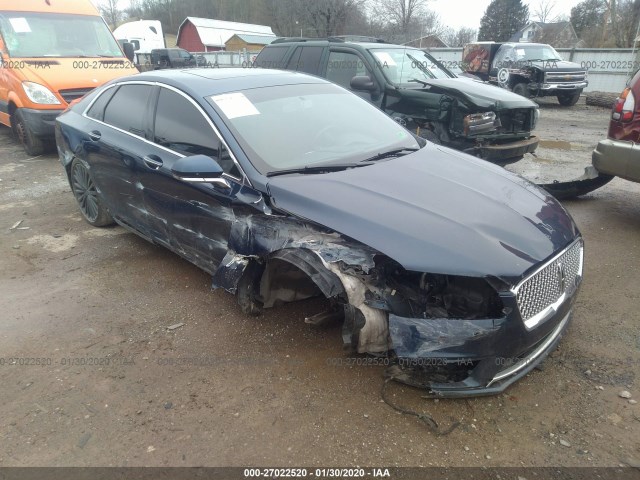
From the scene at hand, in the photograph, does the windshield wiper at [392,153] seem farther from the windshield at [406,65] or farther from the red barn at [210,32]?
the red barn at [210,32]

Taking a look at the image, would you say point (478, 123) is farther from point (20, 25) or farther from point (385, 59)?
point (20, 25)

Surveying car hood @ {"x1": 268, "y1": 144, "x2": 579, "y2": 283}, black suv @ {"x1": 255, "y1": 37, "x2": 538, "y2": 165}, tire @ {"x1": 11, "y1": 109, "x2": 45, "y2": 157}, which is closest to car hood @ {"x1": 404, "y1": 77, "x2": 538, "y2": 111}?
black suv @ {"x1": 255, "y1": 37, "x2": 538, "y2": 165}

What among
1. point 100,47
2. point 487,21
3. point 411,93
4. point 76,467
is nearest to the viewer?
point 76,467

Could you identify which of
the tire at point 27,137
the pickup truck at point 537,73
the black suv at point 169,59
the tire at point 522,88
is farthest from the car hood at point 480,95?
the black suv at point 169,59

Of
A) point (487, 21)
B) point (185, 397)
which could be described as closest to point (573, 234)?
point (185, 397)

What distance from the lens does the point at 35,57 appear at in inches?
311

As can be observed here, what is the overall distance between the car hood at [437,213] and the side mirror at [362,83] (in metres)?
3.40

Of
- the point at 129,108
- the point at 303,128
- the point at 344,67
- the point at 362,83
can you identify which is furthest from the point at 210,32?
the point at 303,128

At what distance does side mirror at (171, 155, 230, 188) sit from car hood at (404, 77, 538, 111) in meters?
3.96

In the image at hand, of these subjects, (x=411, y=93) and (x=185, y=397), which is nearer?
(x=185, y=397)

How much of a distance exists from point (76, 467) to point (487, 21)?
176ft

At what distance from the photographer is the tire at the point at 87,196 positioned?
477 cm

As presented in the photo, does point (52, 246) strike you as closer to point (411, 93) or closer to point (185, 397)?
point (185, 397)

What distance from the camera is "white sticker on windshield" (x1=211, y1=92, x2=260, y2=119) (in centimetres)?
323
